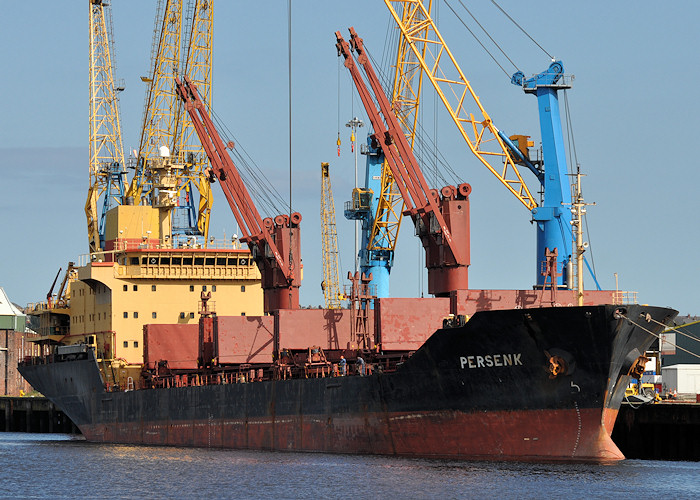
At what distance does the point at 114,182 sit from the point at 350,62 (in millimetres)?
24484

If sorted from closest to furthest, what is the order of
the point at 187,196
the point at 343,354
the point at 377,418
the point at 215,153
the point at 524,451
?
the point at 524,451 < the point at 377,418 < the point at 343,354 < the point at 215,153 < the point at 187,196

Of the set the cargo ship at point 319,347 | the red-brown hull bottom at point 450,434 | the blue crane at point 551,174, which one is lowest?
the red-brown hull bottom at point 450,434

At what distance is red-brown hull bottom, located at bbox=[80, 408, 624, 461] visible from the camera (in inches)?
1342

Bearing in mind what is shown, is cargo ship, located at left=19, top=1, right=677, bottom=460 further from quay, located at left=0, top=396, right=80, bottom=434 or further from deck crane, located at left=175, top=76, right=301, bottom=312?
quay, located at left=0, top=396, right=80, bottom=434

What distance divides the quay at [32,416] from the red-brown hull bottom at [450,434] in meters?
34.3

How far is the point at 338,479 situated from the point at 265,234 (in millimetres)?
19465

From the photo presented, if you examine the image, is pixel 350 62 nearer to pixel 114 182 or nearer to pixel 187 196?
pixel 187 196

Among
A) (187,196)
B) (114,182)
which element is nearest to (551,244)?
(187,196)

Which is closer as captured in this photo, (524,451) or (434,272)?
(524,451)

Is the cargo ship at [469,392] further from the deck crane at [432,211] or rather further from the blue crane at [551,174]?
the blue crane at [551,174]

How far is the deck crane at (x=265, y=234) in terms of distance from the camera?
49312mm

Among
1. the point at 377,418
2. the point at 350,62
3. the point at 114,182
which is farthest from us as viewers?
the point at 114,182

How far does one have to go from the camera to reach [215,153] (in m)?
55.5

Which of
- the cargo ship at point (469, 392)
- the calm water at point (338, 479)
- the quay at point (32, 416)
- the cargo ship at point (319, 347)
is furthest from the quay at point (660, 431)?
the quay at point (32, 416)
